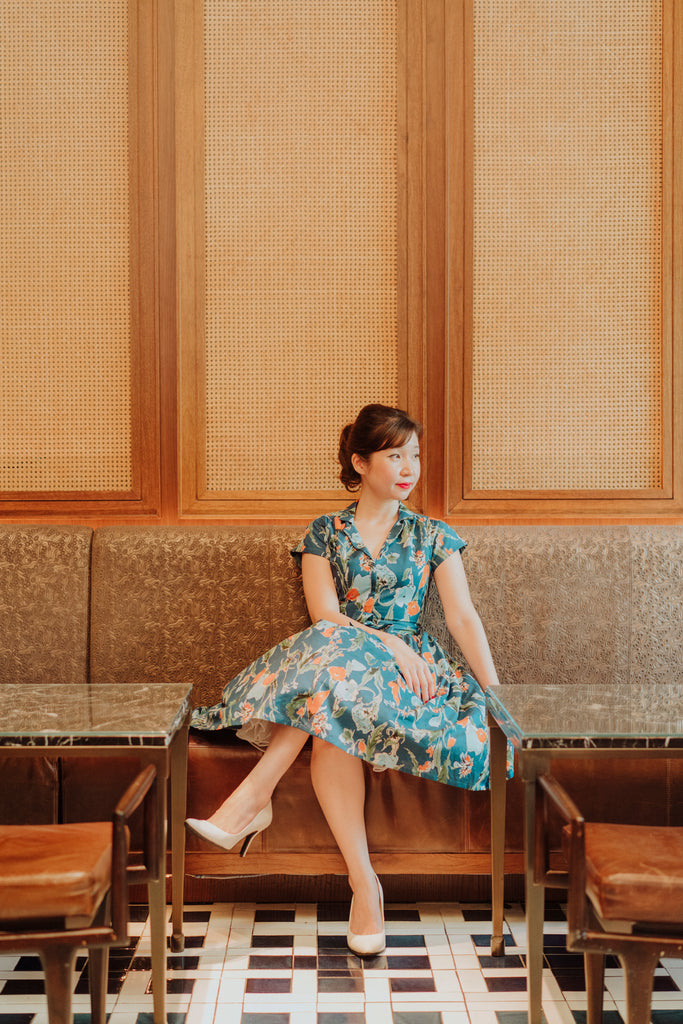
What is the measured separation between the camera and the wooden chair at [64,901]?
1408 millimetres

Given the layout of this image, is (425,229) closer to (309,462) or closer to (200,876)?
(309,462)

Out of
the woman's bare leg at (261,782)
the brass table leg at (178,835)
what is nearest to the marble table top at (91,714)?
the brass table leg at (178,835)

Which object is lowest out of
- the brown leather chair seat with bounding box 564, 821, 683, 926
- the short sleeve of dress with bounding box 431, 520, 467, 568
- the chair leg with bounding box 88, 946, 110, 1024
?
the chair leg with bounding box 88, 946, 110, 1024

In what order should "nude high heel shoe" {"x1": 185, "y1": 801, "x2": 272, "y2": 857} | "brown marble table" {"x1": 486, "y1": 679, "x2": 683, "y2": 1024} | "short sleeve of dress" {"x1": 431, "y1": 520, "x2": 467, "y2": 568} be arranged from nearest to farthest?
"brown marble table" {"x1": 486, "y1": 679, "x2": 683, "y2": 1024}, "nude high heel shoe" {"x1": 185, "y1": 801, "x2": 272, "y2": 857}, "short sleeve of dress" {"x1": 431, "y1": 520, "x2": 467, "y2": 568}

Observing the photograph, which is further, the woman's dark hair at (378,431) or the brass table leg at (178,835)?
the woman's dark hair at (378,431)

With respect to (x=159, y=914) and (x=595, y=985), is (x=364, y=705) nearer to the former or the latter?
(x=159, y=914)

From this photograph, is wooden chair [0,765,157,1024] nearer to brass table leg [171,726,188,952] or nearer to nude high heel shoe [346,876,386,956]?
brass table leg [171,726,188,952]

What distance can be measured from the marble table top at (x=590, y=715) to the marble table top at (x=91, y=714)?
27.6 inches

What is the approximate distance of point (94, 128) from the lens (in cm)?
297

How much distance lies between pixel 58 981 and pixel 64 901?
0.15 metres

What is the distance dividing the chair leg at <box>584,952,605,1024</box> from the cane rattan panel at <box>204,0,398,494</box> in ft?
5.87

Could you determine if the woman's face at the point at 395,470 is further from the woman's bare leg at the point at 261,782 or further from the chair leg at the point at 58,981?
the chair leg at the point at 58,981

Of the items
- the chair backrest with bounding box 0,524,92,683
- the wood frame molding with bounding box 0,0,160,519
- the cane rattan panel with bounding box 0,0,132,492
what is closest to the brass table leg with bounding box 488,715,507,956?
the chair backrest with bounding box 0,524,92,683

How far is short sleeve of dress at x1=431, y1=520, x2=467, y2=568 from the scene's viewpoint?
257 cm
